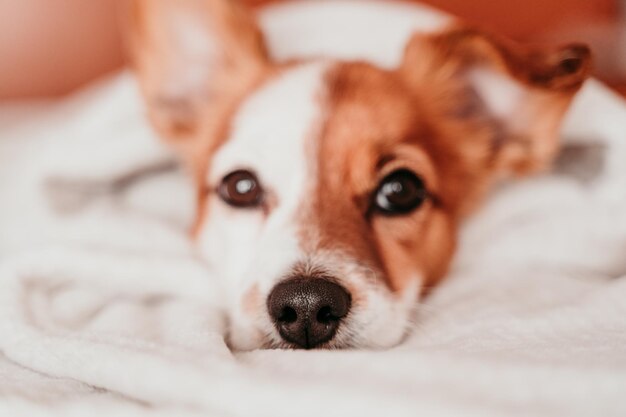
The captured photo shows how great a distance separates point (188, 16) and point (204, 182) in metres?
0.44

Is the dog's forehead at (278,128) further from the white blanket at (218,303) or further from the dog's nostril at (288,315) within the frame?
the dog's nostril at (288,315)

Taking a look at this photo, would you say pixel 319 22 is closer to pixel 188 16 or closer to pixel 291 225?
pixel 188 16

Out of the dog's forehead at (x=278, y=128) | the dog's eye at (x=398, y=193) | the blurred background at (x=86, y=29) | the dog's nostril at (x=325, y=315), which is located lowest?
the blurred background at (x=86, y=29)

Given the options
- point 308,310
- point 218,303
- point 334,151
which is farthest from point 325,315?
point 334,151

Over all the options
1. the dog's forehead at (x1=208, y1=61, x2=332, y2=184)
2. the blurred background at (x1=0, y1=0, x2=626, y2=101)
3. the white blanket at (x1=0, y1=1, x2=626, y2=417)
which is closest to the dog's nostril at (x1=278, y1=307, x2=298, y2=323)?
the white blanket at (x1=0, y1=1, x2=626, y2=417)

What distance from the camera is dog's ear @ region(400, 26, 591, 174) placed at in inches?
50.3

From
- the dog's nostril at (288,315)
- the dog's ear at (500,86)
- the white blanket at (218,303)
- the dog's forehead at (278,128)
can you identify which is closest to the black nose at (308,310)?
the dog's nostril at (288,315)

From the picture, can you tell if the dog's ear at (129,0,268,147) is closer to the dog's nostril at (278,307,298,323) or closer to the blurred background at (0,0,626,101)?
the dog's nostril at (278,307,298,323)

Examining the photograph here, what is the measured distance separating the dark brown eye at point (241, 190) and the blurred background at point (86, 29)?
1.40 metres

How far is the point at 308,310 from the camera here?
92 cm

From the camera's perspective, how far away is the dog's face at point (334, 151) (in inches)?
39.6

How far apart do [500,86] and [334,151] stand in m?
0.49

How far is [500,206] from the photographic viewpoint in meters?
1.45

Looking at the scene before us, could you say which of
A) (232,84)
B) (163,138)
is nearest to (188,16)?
(232,84)
